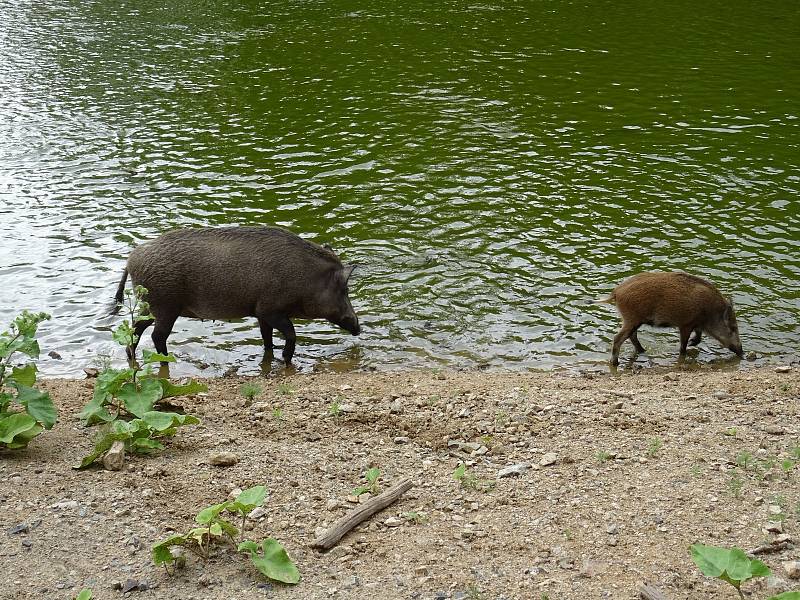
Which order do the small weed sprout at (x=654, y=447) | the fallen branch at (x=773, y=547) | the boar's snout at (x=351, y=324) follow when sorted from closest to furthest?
the fallen branch at (x=773, y=547) → the small weed sprout at (x=654, y=447) → the boar's snout at (x=351, y=324)

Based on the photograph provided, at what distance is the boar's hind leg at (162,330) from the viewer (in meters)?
9.73

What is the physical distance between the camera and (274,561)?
4.98 meters

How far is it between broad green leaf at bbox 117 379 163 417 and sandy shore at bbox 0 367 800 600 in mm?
346

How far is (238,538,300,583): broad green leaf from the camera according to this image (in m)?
4.91

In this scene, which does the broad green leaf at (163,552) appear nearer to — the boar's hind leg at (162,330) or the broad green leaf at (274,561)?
the broad green leaf at (274,561)

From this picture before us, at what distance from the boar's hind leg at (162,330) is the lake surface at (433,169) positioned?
294 mm

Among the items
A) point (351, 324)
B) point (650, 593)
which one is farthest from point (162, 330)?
point (650, 593)

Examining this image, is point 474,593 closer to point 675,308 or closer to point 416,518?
point 416,518

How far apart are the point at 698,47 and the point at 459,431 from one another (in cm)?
1677

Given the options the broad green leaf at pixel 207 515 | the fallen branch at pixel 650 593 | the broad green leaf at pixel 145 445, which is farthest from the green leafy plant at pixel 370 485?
the fallen branch at pixel 650 593

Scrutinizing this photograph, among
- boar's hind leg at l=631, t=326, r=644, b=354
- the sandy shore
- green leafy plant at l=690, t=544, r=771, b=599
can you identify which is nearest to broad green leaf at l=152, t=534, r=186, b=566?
the sandy shore

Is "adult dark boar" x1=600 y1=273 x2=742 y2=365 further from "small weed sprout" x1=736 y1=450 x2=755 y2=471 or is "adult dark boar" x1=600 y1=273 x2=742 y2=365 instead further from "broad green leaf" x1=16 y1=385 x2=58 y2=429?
"broad green leaf" x1=16 y1=385 x2=58 y2=429

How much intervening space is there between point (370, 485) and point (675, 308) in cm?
473

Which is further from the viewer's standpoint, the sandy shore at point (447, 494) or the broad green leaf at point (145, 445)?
the broad green leaf at point (145, 445)
